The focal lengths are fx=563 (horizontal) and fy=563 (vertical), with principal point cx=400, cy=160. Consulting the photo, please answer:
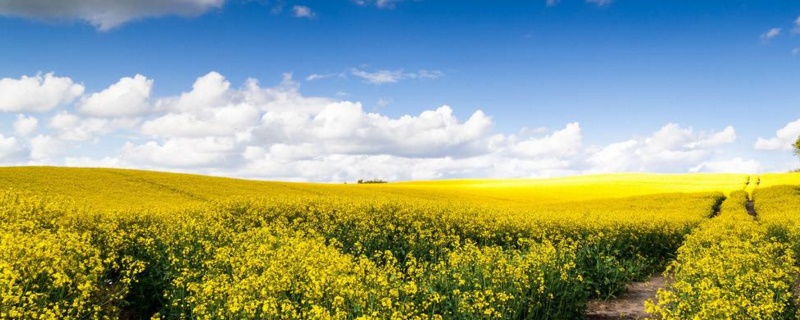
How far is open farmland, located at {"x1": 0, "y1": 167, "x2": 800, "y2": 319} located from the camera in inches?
364

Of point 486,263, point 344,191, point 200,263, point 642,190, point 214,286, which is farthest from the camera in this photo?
point 642,190

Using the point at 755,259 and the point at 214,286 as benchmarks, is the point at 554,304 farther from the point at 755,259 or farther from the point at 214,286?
the point at 214,286

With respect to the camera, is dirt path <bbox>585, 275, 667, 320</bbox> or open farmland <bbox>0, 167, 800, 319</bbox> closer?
open farmland <bbox>0, 167, 800, 319</bbox>

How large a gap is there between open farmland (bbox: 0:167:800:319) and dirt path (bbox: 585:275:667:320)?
0.37 metres

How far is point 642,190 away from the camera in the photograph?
67.5m

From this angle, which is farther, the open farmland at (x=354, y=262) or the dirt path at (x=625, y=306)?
the dirt path at (x=625, y=306)

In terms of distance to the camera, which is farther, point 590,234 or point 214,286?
point 590,234

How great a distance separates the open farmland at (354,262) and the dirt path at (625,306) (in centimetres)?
37

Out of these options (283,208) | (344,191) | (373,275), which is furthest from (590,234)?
(344,191)

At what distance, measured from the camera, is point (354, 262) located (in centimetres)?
1295

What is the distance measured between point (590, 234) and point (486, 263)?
1043cm

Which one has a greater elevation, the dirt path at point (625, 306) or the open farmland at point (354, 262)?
the open farmland at point (354, 262)

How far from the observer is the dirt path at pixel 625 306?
13.8 m

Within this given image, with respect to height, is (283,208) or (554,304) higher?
(283,208)
